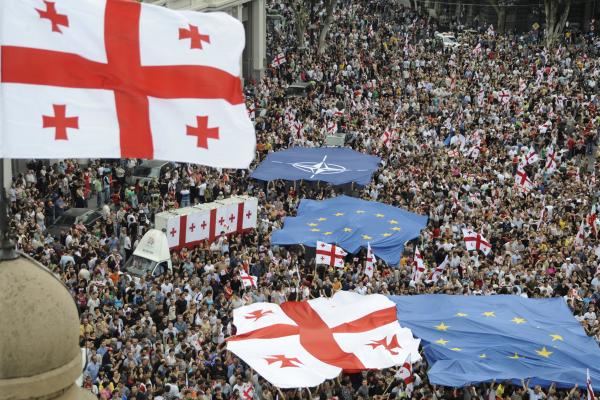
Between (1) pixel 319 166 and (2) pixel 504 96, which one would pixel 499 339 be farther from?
(2) pixel 504 96

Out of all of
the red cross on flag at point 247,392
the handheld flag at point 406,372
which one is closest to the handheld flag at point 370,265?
the handheld flag at point 406,372

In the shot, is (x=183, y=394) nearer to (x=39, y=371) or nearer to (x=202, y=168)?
(x=39, y=371)

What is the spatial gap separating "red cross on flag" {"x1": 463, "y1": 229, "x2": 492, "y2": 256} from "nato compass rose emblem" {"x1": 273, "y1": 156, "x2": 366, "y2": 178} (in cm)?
804

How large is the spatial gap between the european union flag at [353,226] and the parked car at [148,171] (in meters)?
5.15

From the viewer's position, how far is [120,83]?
A: 270 inches

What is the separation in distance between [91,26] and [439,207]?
2403 centimetres

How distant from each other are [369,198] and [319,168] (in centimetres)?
207

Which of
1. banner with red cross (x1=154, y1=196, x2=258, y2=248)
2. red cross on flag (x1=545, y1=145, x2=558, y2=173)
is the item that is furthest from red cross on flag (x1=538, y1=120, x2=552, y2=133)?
banner with red cross (x1=154, y1=196, x2=258, y2=248)

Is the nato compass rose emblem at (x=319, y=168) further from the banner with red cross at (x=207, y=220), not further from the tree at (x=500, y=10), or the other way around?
the tree at (x=500, y=10)

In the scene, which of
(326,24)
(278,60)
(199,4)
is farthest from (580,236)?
(326,24)

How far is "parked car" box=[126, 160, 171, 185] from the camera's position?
31.4 meters

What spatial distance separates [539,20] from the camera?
63.8 metres

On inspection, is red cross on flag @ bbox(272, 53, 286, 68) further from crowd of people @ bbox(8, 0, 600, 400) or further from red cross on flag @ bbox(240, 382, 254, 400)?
red cross on flag @ bbox(240, 382, 254, 400)

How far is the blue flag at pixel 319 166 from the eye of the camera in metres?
32.4
